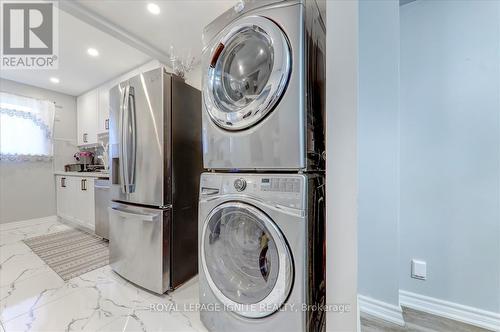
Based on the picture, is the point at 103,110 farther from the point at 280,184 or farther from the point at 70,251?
the point at 280,184

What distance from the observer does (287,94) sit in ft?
3.10

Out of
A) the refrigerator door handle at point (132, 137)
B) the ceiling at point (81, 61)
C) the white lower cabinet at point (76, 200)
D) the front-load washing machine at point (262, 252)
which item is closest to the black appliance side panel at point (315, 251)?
the front-load washing machine at point (262, 252)

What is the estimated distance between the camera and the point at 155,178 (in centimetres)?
151

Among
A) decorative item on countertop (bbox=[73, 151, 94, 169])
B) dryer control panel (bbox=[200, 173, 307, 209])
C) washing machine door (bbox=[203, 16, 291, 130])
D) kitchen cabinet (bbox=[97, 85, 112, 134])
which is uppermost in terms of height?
kitchen cabinet (bbox=[97, 85, 112, 134])

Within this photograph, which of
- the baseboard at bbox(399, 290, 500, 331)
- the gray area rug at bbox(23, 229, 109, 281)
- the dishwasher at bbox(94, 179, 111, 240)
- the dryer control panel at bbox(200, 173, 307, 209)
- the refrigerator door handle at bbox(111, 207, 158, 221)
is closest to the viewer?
the dryer control panel at bbox(200, 173, 307, 209)

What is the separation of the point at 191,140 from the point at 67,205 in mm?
2946

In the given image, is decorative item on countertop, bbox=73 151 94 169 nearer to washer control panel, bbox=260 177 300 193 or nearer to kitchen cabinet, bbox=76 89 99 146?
kitchen cabinet, bbox=76 89 99 146

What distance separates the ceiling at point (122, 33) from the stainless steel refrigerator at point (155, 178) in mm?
780

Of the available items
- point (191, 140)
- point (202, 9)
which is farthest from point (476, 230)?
point (202, 9)

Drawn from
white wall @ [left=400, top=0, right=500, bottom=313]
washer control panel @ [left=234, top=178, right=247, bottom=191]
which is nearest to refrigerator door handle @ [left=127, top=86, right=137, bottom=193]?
washer control panel @ [left=234, top=178, right=247, bottom=191]

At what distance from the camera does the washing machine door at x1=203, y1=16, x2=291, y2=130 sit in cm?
96

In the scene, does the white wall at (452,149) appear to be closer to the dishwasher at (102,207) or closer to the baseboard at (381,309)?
the baseboard at (381,309)

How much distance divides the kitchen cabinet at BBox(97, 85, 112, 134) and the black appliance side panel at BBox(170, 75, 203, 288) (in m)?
2.37
